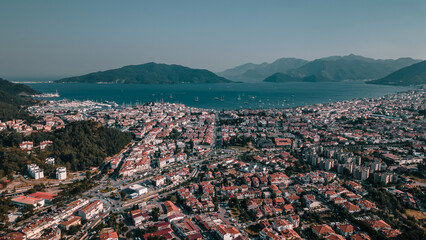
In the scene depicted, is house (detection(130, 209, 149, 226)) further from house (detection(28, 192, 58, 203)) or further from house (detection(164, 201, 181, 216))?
house (detection(28, 192, 58, 203))

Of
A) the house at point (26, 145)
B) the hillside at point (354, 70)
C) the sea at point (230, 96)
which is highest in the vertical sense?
the hillside at point (354, 70)

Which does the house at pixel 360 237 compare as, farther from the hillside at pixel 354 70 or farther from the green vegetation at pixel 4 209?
the hillside at pixel 354 70

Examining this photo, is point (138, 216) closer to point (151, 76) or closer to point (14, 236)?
point (14, 236)

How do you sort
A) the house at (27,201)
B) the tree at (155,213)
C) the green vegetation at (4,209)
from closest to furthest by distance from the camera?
1. the green vegetation at (4,209)
2. the tree at (155,213)
3. the house at (27,201)

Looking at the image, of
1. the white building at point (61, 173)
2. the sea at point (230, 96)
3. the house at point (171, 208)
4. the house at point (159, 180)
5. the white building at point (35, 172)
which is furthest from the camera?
the sea at point (230, 96)

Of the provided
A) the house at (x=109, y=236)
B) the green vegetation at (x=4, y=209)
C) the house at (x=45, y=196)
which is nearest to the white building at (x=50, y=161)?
the house at (x=45, y=196)

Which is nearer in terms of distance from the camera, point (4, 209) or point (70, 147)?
point (4, 209)

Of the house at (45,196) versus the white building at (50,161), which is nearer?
the house at (45,196)

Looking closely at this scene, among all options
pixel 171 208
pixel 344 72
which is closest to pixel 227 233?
pixel 171 208
